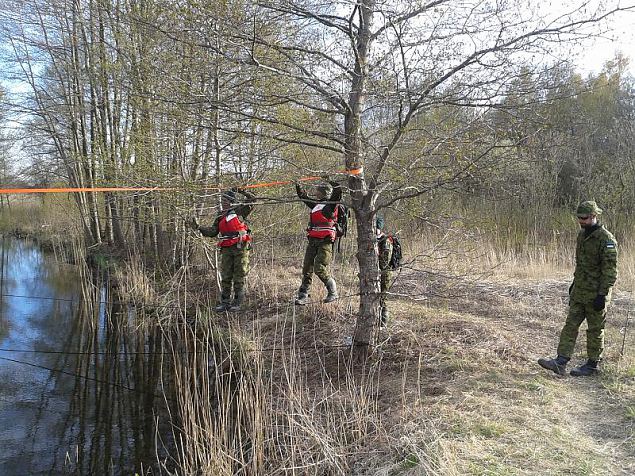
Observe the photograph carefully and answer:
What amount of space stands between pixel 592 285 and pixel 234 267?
174 inches

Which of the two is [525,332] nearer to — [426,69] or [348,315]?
[348,315]

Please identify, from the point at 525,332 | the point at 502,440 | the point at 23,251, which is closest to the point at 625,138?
the point at 525,332

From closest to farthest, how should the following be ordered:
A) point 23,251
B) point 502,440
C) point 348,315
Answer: point 502,440 → point 348,315 → point 23,251

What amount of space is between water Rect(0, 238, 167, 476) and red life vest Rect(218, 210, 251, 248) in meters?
1.84

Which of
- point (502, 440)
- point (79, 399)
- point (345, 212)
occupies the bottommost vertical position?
point (79, 399)

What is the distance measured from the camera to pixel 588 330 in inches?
179

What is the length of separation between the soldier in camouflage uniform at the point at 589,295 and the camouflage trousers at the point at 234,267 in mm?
3946

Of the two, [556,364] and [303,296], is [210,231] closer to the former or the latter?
[303,296]

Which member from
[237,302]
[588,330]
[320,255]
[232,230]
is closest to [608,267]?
[588,330]

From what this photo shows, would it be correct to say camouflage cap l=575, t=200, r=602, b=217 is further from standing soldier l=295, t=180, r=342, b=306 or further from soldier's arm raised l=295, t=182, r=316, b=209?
standing soldier l=295, t=180, r=342, b=306

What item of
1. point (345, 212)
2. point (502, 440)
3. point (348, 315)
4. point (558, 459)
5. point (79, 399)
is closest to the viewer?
point (558, 459)

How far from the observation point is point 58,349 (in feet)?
→ 23.8

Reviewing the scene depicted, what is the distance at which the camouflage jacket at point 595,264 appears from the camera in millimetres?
4312

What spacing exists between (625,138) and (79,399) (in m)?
11.9
